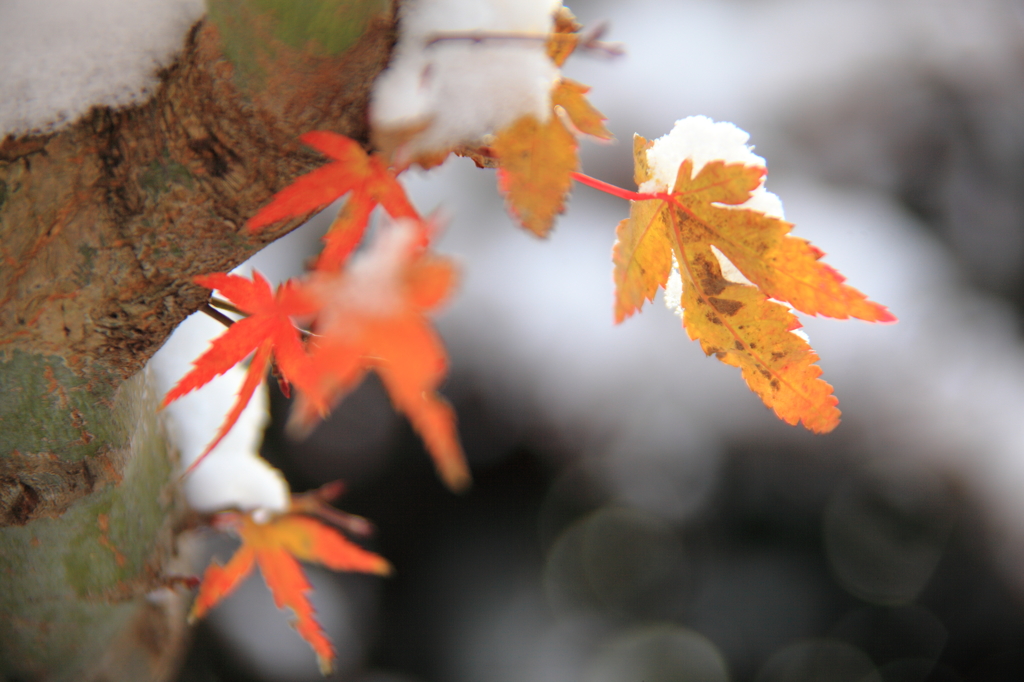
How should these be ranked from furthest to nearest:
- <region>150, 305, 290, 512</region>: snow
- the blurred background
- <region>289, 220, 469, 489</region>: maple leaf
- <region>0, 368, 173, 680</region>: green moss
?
1. the blurred background
2. <region>150, 305, 290, 512</region>: snow
3. <region>0, 368, 173, 680</region>: green moss
4. <region>289, 220, 469, 489</region>: maple leaf

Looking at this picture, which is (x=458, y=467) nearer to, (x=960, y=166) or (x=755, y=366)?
(x=755, y=366)

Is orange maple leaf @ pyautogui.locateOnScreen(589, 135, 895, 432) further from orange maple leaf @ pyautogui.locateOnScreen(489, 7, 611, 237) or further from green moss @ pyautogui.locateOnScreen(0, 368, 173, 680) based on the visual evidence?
green moss @ pyautogui.locateOnScreen(0, 368, 173, 680)

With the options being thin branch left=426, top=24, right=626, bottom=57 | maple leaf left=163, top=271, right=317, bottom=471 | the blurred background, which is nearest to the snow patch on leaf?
thin branch left=426, top=24, right=626, bottom=57

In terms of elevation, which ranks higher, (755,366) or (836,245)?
(755,366)

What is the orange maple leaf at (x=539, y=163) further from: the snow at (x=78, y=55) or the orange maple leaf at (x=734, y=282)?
the snow at (x=78, y=55)

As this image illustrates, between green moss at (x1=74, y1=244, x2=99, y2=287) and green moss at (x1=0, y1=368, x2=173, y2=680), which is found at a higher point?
green moss at (x1=74, y1=244, x2=99, y2=287)

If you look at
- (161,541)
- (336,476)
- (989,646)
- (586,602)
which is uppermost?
(161,541)

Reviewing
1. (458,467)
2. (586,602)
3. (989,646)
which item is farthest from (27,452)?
(989,646)

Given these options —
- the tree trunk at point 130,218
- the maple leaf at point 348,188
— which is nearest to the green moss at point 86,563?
the tree trunk at point 130,218
